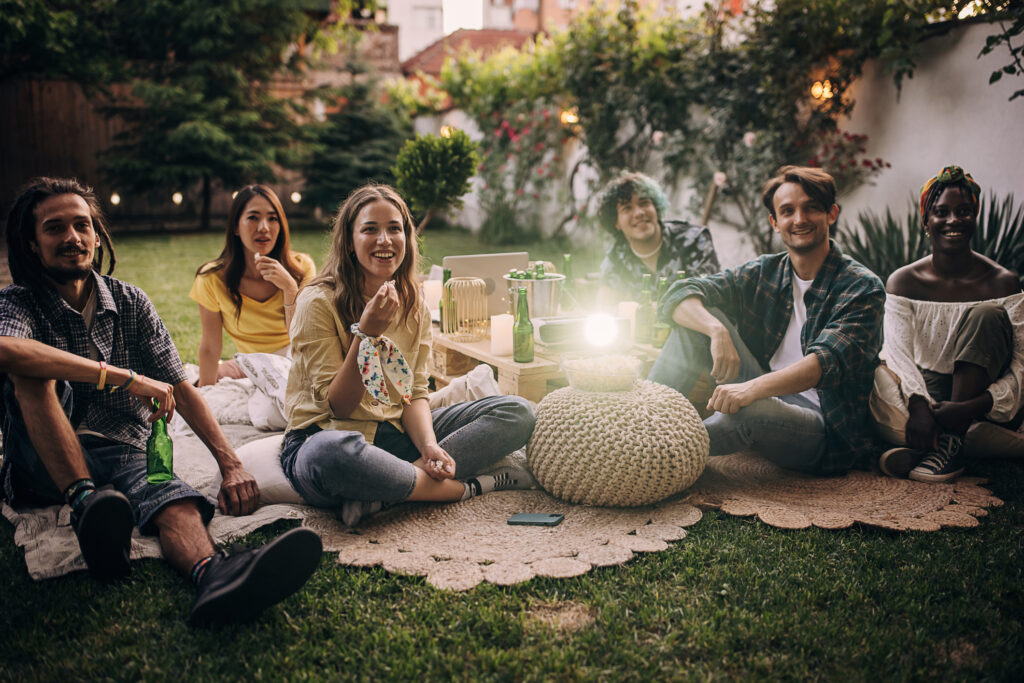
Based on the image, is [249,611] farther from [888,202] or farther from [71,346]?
[888,202]

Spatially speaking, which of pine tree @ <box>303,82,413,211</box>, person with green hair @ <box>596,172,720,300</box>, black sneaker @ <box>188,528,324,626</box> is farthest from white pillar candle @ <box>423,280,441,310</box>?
pine tree @ <box>303,82,413,211</box>

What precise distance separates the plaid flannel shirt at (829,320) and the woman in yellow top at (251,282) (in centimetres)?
191

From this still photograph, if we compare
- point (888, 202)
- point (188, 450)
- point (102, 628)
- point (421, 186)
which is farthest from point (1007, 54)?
point (102, 628)

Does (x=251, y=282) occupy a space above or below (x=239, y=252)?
below

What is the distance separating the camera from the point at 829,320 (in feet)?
9.67

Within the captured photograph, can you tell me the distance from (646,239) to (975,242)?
1795 millimetres

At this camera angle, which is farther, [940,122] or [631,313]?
[940,122]

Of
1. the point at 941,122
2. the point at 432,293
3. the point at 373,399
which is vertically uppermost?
the point at 941,122

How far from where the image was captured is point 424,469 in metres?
2.64

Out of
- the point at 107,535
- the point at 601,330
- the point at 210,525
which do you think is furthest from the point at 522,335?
the point at 107,535

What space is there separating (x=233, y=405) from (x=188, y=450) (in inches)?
16.4

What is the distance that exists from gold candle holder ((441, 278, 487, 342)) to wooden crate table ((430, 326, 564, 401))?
0.17 ft

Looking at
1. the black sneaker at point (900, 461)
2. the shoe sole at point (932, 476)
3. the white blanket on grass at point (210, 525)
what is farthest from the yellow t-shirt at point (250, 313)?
the shoe sole at point (932, 476)

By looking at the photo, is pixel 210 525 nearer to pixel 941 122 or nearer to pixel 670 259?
pixel 670 259
